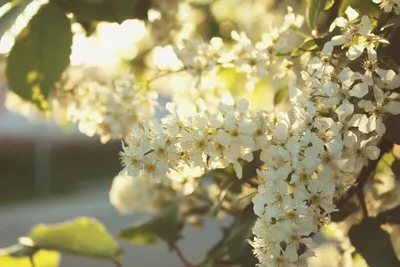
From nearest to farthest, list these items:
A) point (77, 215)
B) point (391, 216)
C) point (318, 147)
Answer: point (318, 147), point (391, 216), point (77, 215)

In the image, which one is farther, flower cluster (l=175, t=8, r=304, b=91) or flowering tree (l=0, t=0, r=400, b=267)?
flower cluster (l=175, t=8, r=304, b=91)

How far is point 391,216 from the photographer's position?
38cm

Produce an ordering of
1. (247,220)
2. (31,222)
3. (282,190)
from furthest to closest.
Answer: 1. (31,222)
2. (247,220)
3. (282,190)

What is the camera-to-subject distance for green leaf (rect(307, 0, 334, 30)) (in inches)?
12.9

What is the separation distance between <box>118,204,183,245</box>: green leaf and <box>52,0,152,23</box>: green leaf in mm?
170

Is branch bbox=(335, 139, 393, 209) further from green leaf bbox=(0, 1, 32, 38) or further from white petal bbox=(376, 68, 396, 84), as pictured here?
green leaf bbox=(0, 1, 32, 38)

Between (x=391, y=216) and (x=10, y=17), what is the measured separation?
25cm

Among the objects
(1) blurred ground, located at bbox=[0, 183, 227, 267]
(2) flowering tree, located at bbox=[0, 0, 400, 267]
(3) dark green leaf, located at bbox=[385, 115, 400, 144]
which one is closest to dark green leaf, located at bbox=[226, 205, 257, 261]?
(2) flowering tree, located at bbox=[0, 0, 400, 267]

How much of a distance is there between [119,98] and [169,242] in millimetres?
125

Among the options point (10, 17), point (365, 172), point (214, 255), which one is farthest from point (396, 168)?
point (10, 17)

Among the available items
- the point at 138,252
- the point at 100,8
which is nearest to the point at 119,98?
the point at 100,8

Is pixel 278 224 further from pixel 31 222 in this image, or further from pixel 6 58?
pixel 31 222

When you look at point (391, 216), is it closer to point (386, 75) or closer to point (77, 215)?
point (386, 75)

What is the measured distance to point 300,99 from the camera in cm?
29
